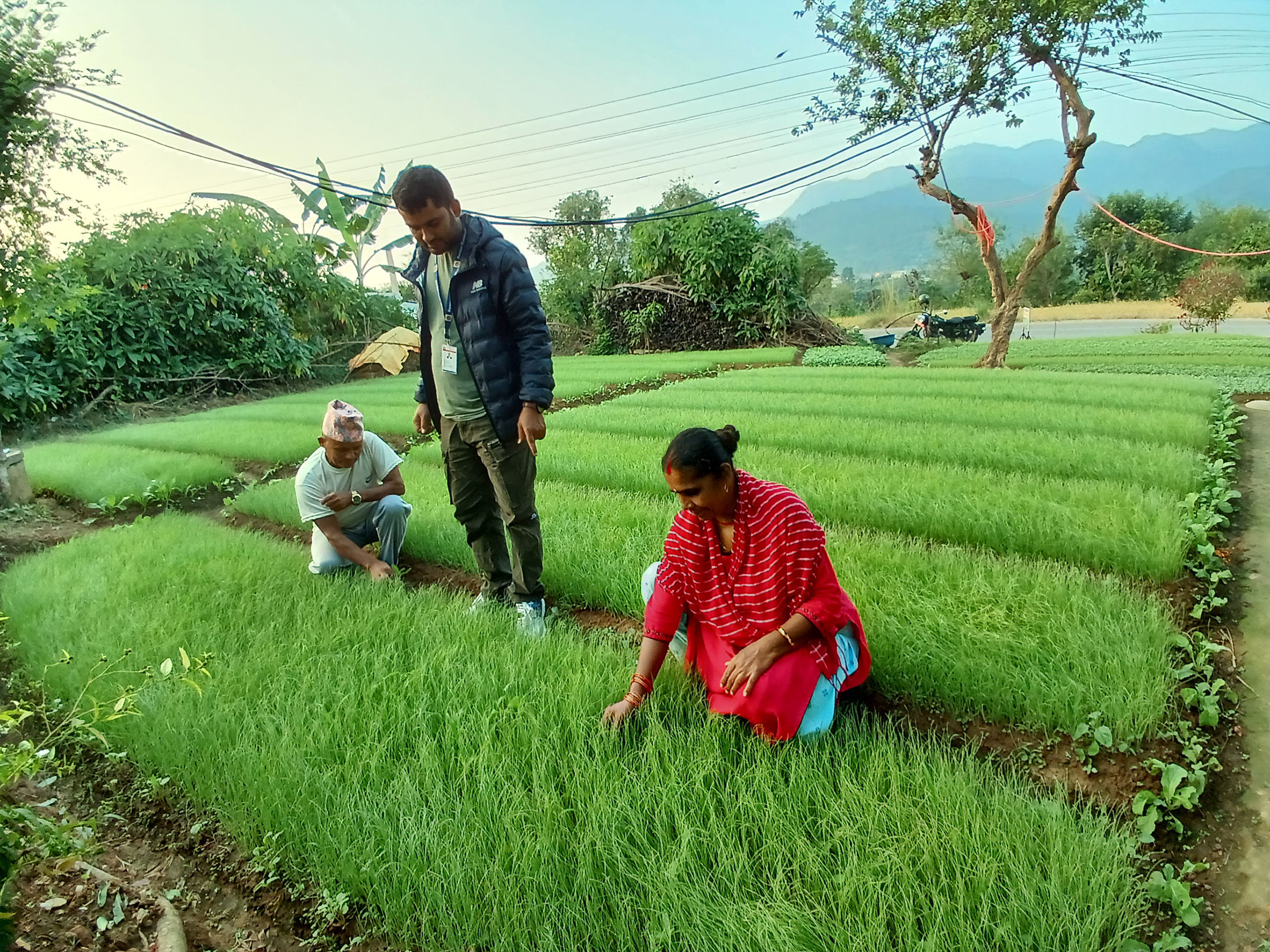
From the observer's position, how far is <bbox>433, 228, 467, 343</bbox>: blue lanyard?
2.42m

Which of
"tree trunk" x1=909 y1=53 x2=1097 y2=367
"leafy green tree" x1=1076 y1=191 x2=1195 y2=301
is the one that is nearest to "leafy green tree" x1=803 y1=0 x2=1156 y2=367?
"tree trunk" x1=909 y1=53 x2=1097 y2=367

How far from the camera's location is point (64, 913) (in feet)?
4.79

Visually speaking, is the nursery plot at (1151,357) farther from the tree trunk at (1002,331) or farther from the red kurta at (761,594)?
the red kurta at (761,594)

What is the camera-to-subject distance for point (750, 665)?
5.42ft

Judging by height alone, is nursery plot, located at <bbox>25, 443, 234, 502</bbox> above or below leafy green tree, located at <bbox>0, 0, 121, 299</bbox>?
below

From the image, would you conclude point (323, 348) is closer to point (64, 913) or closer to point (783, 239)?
point (783, 239)

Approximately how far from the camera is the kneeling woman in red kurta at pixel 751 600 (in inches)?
65.0

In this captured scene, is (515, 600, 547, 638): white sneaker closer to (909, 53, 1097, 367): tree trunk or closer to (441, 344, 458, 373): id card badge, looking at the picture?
(441, 344, 458, 373): id card badge

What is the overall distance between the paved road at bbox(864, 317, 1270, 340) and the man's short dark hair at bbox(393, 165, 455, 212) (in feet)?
58.1

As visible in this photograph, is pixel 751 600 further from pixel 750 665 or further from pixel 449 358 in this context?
pixel 449 358

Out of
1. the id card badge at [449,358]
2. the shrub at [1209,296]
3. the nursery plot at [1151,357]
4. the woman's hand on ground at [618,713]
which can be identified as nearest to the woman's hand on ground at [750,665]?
the woman's hand on ground at [618,713]

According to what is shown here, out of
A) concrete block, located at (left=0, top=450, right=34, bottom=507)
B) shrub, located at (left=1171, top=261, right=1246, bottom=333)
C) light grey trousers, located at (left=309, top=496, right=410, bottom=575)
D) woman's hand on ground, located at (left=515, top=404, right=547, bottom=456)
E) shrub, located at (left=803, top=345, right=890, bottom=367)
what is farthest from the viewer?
shrub, located at (left=1171, top=261, right=1246, bottom=333)

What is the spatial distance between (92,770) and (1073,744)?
9.28 feet

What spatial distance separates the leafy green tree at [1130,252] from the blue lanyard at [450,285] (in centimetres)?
3250
